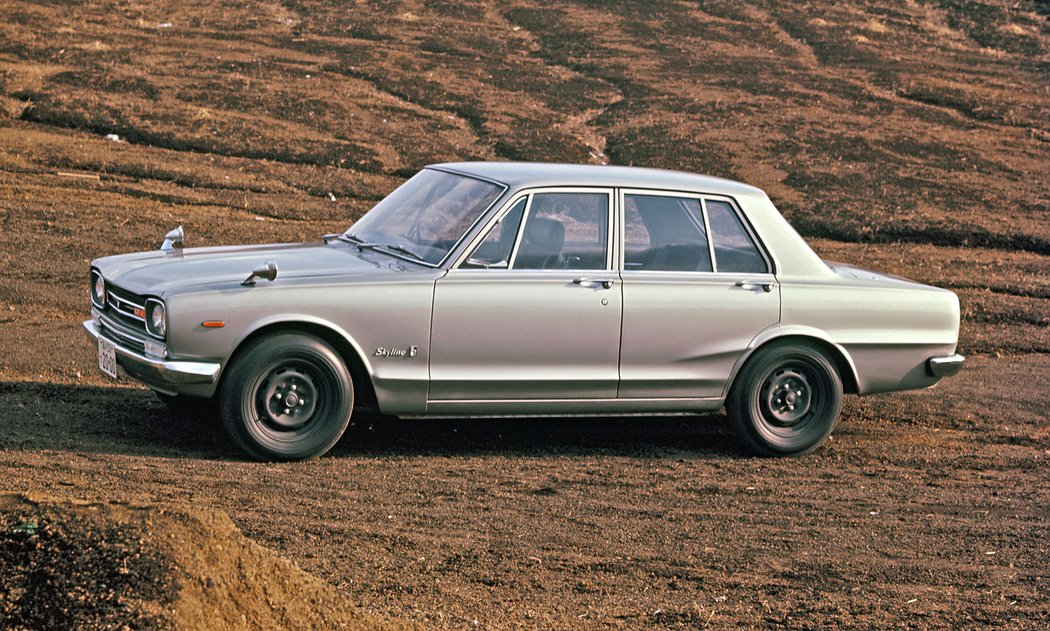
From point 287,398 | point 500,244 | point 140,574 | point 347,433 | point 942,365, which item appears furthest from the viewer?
point 942,365

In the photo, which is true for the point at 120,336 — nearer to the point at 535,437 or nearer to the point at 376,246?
the point at 376,246

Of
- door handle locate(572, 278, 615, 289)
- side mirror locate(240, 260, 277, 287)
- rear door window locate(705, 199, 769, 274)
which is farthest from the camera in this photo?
rear door window locate(705, 199, 769, 274)

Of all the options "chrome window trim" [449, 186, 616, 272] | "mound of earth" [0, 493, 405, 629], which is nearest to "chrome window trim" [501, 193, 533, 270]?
"chrome window trim" [449, 186, 616, 272]

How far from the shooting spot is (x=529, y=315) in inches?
291

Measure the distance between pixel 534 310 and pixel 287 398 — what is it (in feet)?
4.85

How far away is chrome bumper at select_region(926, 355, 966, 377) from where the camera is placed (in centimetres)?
828

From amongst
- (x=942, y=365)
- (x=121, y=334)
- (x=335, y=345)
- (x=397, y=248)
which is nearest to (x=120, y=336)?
(x=121, y=334)

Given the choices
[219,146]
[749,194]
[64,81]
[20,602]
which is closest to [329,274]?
[749,194]

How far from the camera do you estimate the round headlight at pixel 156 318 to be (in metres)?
6.84

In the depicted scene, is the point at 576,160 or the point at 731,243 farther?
the point at 576,160

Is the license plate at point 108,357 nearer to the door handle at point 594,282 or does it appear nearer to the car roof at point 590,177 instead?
the car roof at point 590,177

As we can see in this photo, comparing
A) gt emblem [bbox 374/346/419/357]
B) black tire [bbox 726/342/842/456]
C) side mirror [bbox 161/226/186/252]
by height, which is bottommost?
black tire [bbox 726/342/842/456]

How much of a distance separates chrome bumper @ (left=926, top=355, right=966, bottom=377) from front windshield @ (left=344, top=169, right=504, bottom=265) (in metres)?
3.00

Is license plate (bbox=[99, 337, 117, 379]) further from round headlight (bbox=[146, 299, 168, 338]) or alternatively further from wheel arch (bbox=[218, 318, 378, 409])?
wheel arch (bbox=[218, 318, 378, 409])
